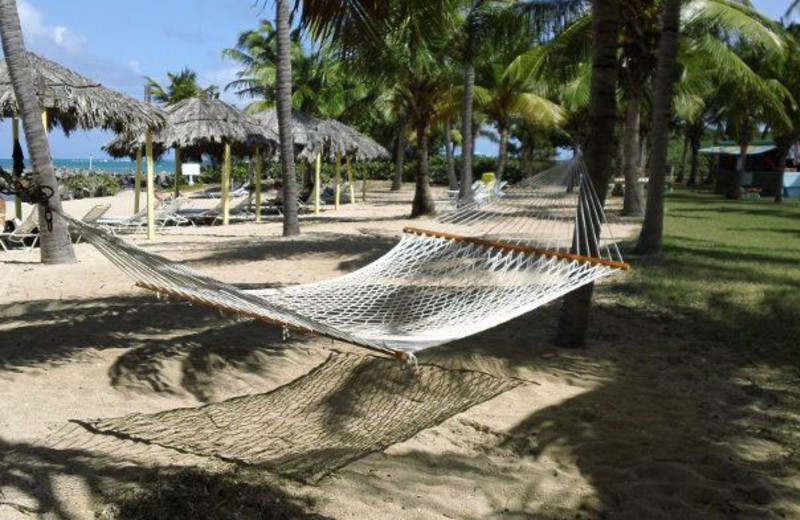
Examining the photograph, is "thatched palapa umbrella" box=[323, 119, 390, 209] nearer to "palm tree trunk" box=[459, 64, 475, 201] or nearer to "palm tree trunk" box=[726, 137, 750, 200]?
"palm tree trunk" box=[459, 64, 475, 201]

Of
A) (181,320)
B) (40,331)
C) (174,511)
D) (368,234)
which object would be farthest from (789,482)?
(368,234)

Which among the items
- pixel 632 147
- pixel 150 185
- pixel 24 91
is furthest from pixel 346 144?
pixel 24 91

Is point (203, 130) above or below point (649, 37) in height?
below

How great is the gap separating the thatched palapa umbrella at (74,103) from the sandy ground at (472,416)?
295 centimetres

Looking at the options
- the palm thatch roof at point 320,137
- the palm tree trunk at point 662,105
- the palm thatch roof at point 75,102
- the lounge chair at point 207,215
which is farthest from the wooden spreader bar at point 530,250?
the palm thatch roof at point 320,137

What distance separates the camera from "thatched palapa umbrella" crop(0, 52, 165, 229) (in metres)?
7.71

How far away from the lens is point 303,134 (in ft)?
44.7

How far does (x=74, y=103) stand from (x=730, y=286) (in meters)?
6.40

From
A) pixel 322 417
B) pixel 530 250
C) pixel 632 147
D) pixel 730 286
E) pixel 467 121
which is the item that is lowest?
pixel 322 417

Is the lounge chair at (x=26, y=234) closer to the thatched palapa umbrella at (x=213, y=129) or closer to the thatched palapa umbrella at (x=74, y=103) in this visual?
the thatched palapa umbrella at (x=74, y=103)

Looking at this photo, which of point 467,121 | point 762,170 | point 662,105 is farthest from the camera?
point 762,170

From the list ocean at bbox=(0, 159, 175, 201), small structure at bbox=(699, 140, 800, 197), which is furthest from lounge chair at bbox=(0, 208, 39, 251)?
small structure at bbox=(699, 140, 800, 197)

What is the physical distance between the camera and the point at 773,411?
3.24 metres

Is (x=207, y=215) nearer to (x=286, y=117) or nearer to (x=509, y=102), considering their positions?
(x=286, y=117)
